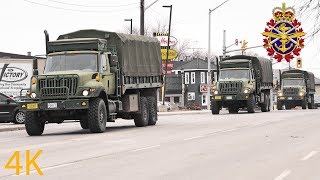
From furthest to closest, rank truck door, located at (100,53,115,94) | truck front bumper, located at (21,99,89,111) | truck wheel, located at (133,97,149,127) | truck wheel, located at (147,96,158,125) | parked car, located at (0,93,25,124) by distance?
parked car, located at (0,93,25,124) < truck wheel, located at (147,96,158,125) < truck wheel, located at (133,97,149,127) < truck door, located at (100,53,115,94) < truck front bumper, located at (21,99,89,111)

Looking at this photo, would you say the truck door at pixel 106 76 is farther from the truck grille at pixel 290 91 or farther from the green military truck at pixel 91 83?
the truck grille at pixel 290 91

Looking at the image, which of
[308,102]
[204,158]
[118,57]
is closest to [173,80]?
[308,102]

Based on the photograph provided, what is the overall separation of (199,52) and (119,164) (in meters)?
163

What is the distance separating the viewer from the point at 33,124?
22.4 m

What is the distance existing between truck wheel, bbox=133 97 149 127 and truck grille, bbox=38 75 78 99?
4.78 metres

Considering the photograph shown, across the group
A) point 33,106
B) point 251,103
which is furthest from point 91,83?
point 251,103

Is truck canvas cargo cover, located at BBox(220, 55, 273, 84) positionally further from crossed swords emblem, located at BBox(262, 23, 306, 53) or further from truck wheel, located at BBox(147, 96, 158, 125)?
truck wheel, located at BBox(147, 96, 158, 125)

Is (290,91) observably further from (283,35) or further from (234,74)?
(283,35)

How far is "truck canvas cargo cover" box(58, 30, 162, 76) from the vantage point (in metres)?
24.8

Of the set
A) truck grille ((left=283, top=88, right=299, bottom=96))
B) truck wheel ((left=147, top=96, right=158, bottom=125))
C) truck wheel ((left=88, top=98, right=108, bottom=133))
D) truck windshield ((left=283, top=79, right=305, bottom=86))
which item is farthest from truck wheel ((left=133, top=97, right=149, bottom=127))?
truck windshield ((left=283, top=79, right=305, bottom=86))

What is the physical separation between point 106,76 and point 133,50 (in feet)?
10.2

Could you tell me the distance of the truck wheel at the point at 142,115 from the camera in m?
26.3

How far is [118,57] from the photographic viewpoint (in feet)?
81.6

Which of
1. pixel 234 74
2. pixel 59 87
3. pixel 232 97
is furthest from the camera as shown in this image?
pixel 234 74
